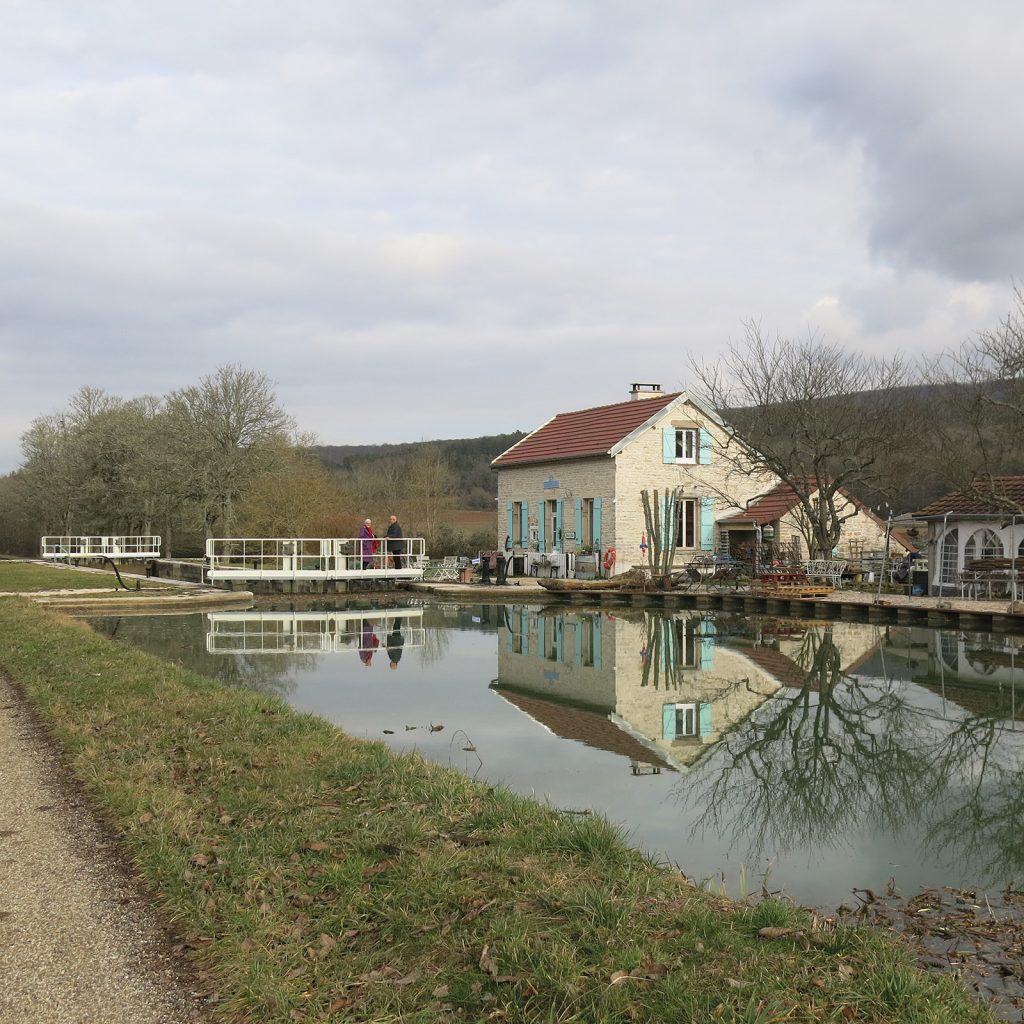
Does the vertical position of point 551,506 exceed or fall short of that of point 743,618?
it exceeds it

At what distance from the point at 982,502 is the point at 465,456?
52.5 metres

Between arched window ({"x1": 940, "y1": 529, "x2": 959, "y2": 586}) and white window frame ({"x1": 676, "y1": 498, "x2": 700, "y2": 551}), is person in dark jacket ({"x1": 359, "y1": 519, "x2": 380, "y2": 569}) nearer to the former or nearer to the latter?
white window frame ({"x1": 676, "y1": 498, "x2": 700, "y2": 551})

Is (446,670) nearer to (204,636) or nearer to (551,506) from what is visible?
(204,636)

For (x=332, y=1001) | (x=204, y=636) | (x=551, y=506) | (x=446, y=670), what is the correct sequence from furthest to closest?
(x=551, y=506), (x=204, y=636), (x=446, y=670), (x=332, y=1001)

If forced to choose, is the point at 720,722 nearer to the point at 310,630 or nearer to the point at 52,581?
the point at 310,630

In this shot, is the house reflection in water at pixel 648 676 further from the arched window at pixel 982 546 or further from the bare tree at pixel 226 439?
the bare tree at pixel 226 439

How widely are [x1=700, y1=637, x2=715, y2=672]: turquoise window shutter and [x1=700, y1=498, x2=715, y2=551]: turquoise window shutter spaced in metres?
12.9

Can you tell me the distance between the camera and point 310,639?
1753 cm

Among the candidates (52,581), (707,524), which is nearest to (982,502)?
(707,524)

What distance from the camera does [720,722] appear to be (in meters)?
10.3

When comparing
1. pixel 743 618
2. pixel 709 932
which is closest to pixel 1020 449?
pixel 743 618

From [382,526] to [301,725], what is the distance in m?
35.3

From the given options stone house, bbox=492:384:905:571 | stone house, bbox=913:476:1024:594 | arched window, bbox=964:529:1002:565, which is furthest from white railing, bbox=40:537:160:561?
arched window, bbox=964:529:1002:565

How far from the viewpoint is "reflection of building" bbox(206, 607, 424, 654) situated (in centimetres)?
1634
